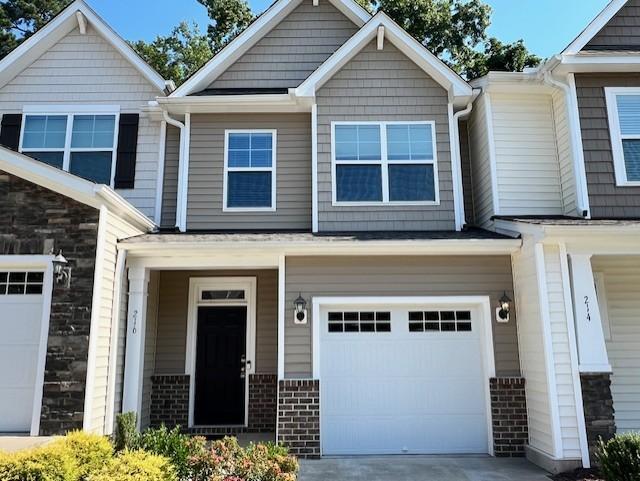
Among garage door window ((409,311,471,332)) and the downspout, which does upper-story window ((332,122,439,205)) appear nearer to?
garage door window ((409,311,471,332))

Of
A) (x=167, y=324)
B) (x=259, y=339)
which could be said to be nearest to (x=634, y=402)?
(x=259, y=339)

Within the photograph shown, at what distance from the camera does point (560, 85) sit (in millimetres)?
8406

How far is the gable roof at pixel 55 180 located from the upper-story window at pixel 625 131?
7819 millimetres

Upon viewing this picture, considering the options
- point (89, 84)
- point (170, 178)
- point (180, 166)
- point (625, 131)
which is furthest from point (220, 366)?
point (625, 131)

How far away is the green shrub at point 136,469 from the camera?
4.23 meters

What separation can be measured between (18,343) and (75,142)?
4.24 metres

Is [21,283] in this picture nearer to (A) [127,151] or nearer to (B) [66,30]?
(A) [127,151]

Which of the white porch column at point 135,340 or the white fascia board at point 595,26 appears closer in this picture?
the white porch column at point 135,340

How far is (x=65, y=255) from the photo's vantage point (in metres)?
6.61

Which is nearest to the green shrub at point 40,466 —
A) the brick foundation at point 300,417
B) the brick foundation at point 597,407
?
the brick foundation at point 300,417

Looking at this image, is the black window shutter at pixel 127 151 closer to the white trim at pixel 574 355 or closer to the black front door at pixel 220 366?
the black front door at pixel 220 366

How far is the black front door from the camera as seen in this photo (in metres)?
8.91

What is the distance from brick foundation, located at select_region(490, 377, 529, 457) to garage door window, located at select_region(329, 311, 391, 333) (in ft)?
5.88

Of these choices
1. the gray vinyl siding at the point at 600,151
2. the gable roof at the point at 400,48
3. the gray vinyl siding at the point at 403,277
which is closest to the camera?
the gray vinyl siding at the point at 403,277
